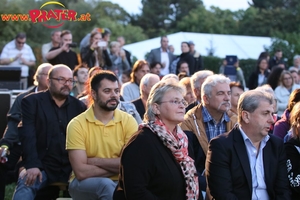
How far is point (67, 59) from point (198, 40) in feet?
97.7

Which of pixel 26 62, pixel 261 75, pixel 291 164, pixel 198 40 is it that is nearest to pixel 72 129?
pixel 291 164

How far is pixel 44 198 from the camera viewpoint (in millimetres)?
6578

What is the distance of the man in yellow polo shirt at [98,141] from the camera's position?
556 cm

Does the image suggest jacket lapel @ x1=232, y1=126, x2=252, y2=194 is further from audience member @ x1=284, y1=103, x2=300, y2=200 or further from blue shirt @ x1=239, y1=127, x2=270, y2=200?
audience member @ x1=284, y1=103, x2=300, y2=200

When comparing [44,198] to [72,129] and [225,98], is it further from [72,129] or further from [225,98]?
[225,98]

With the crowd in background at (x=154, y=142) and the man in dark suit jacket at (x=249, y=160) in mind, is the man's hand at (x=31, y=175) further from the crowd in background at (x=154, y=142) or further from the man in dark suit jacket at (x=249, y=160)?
the man in dark suit jacket at (x=249, y=160)

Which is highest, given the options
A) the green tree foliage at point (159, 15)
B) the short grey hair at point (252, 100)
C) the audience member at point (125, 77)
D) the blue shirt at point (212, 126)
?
the green tree foliage at point (159, 15)

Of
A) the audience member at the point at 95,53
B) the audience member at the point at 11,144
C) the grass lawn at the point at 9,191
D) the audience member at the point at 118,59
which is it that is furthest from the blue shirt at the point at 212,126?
the audience member at the point at 118,59

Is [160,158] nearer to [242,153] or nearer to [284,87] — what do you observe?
[242,153]

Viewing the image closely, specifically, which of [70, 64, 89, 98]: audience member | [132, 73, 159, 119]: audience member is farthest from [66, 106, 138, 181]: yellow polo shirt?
[70, 64, 89, 98]: audience member

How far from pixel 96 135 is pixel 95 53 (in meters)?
6.01

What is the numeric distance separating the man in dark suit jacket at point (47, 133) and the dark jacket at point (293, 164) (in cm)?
235

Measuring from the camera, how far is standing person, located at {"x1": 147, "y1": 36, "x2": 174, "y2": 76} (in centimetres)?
1409

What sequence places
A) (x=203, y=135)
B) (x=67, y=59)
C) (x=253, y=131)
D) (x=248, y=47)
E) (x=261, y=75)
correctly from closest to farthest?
(x=253, y=131) → (x=203, y=135) → (x=67, y=59) → (x=261, y=75) → (x=248, y=47)
